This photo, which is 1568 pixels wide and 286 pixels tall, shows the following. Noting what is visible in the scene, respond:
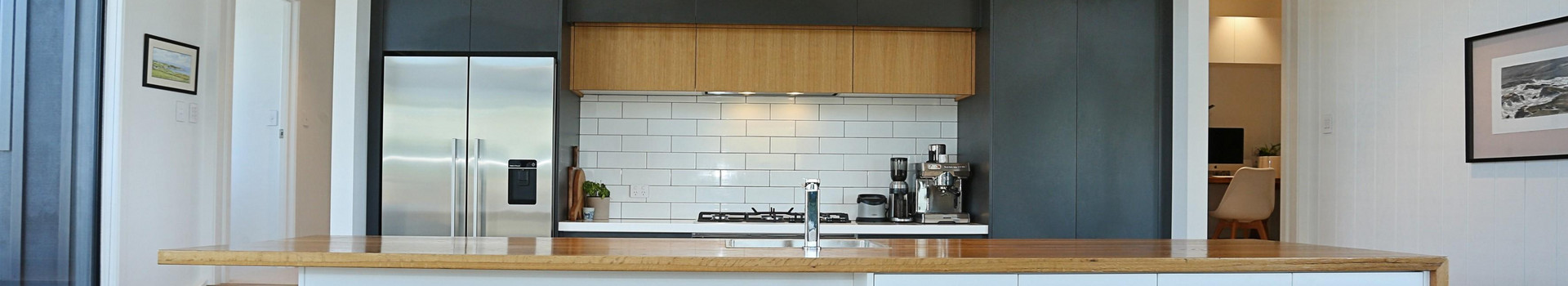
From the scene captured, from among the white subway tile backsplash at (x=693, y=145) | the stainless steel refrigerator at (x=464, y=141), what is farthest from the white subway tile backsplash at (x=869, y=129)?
the stainless steel refrigerator at (x=464, y=141)

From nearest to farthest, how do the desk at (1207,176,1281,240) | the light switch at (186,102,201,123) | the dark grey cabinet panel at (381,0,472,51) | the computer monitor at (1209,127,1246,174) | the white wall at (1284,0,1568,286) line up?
1. the white wall at (1284,0,1568,286)
2. the dark grey cabinet panel at (381,0,472,51)
3. the light switch at (186,102,201,123)
4. the desk at (1207,176,1281,240)
5. the computer monitor at (1209,127,1246,174)

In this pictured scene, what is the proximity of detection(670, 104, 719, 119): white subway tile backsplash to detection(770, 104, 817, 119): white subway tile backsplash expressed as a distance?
0.27 meters

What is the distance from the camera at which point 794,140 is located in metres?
4.75

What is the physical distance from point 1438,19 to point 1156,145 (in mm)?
1078

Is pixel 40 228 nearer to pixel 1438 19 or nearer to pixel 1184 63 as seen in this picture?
pixel 1184 63

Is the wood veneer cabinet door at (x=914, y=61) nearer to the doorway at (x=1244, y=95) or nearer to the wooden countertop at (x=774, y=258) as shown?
the wooden countertop at (x=774, y=258)

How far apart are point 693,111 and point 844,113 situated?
0.68 metres

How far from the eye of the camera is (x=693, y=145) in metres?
4.73

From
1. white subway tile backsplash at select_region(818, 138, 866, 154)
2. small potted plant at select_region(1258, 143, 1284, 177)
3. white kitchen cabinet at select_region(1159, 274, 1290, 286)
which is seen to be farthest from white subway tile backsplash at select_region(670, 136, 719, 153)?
small potted plant at select_region(1258, 143, 1284, 177)

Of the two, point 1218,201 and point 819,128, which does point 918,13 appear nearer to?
point 819,128

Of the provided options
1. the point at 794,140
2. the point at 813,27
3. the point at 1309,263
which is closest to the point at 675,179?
the point at 794,140

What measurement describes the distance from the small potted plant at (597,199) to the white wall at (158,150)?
173 cm

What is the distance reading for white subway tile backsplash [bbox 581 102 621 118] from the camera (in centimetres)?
467

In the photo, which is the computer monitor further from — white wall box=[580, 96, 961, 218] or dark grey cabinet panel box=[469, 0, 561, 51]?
dark grey cabinet panel box=[469, 0, 561, 51]
